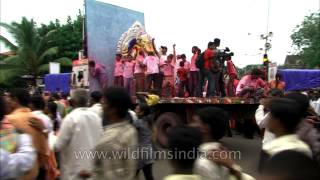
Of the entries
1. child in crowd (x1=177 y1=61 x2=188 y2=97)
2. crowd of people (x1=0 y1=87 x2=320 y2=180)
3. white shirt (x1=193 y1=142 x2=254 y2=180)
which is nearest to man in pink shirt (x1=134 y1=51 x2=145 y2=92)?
child in crowd (x1=177 y1=61 x2=188 y2=97)

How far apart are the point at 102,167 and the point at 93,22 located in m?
10.0

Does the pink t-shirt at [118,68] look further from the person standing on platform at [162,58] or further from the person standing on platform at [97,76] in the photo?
the person standing on platform at [162,58]

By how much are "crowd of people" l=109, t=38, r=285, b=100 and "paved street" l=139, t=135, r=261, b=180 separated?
1.31 meters

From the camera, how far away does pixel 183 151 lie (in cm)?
275

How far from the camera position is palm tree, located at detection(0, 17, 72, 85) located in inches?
1216

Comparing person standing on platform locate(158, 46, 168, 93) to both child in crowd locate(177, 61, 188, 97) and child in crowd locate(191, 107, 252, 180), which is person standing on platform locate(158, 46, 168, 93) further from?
child in crowd locate(191, 107, 252, 180)

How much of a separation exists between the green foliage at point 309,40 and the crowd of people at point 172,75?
15861 millimetres

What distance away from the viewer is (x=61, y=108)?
901 centimetres

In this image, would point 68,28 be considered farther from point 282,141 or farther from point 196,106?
point 282,141

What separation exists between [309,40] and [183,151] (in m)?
30.0

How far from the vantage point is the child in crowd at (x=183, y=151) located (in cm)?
271

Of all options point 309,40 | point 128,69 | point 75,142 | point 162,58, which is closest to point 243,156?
point 128,69

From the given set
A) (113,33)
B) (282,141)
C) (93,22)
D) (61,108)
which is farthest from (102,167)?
(113,33)

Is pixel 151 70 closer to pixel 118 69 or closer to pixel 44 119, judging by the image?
pixel 118 69
